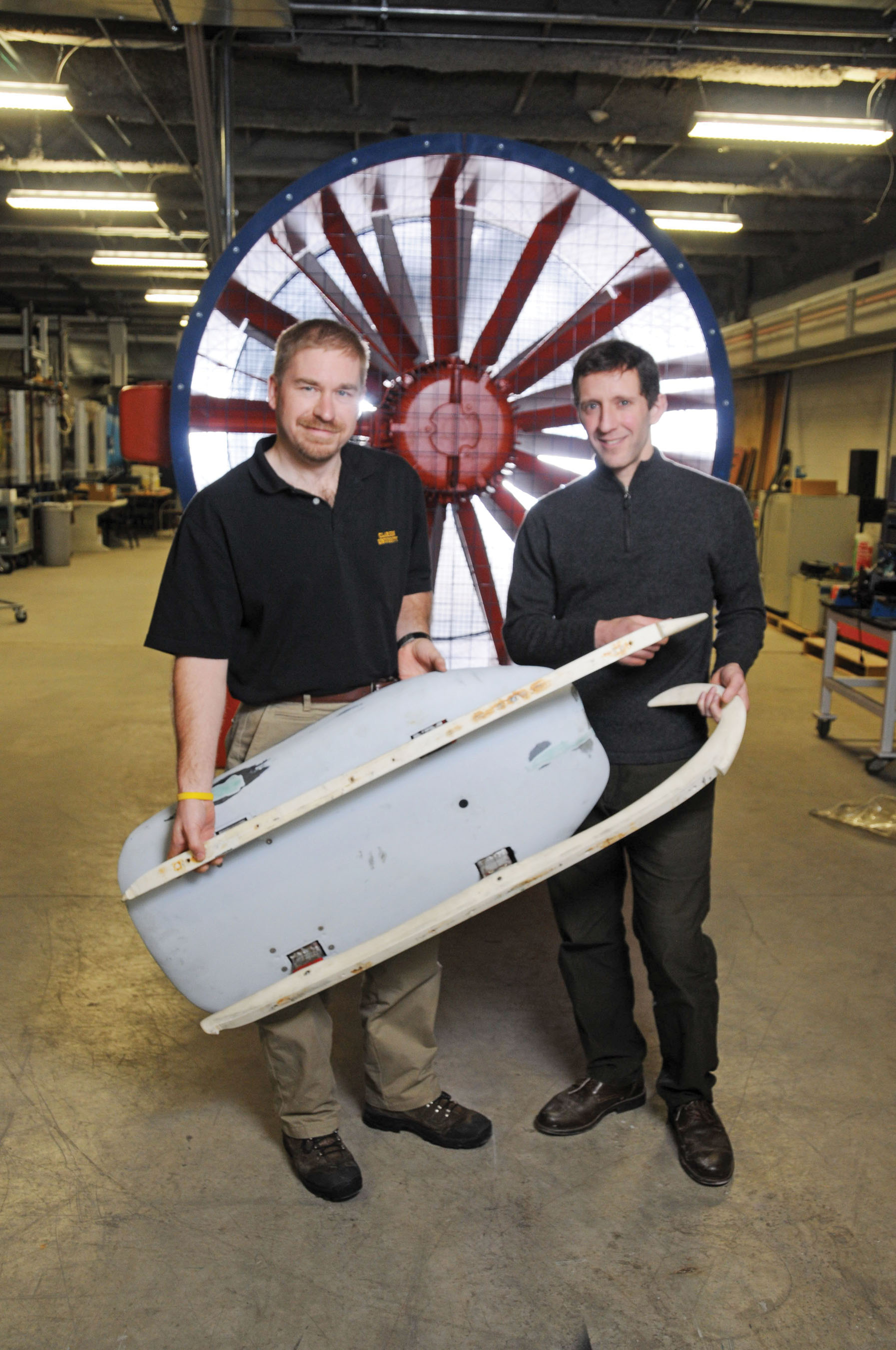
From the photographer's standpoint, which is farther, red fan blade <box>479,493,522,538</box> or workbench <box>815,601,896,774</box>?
workbench <box>815,601,896,774</box>

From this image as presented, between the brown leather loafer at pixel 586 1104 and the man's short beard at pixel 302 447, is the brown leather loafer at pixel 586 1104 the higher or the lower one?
the lower one

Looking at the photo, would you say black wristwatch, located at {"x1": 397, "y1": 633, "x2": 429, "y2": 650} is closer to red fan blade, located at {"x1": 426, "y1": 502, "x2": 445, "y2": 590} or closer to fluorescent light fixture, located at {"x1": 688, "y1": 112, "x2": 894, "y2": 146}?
red fan blade, located at {"x1": 426, "y1": 502, "x2": 445, "y2": 590}

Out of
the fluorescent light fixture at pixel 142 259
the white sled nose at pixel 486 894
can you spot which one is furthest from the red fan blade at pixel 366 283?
the fluorescent light fixture at pixel 142 259

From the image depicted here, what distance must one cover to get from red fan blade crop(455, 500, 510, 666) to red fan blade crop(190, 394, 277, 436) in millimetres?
553

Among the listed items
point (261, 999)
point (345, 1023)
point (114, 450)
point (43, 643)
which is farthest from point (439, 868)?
point (114, 450)

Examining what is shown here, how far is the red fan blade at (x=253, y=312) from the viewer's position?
2768 mm

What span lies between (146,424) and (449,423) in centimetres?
80

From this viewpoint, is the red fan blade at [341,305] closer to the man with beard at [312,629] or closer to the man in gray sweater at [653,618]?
the man with beard at [312,629]

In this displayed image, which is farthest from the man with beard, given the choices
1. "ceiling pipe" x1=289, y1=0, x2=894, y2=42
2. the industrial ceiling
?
"ceiling pipe" x1=289, y1=0, x2=894, y2=42

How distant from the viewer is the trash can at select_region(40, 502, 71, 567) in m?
12.2

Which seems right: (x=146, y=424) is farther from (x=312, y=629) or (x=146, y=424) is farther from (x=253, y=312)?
(x=312, y=629)

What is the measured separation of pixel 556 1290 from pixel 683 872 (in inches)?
27.9

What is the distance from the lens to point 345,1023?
104 inches

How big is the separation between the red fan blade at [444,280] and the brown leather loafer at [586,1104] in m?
1.79
